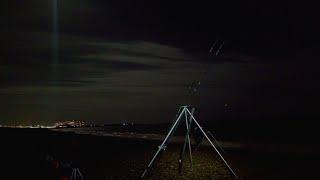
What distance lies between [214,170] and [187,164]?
6.29 ft

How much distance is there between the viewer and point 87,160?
19.1 meters

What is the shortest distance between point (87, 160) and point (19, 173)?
6.04 m

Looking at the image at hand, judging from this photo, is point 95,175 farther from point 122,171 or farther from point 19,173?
point 19,173

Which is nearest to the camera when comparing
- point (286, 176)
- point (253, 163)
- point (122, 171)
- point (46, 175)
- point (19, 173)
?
point (46, 175)

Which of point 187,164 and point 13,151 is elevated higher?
point 13,151

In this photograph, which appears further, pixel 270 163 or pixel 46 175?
pixel 270 163

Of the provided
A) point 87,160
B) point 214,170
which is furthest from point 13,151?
point 214,170

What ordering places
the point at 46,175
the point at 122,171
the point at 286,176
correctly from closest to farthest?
the point at 46,175
the point at 286,176
the point at 122,171

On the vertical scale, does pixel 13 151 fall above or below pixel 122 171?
above

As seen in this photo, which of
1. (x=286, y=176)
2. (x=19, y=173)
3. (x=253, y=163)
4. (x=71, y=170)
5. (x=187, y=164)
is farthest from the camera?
(x=253, y=163)

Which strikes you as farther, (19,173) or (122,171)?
(122,171)

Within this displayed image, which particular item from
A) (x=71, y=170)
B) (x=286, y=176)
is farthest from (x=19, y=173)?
(x=286, y=176)

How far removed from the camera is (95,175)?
14414 mm

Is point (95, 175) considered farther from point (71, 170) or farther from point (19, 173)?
point (71, 170)
